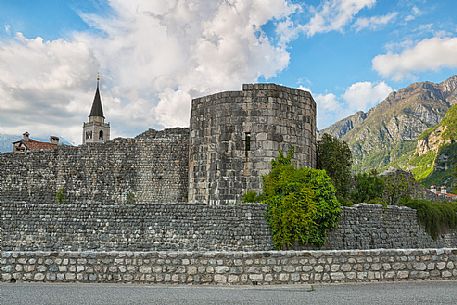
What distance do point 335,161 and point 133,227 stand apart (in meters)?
10.4

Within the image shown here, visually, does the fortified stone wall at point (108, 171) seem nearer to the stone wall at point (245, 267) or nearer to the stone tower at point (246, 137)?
the stone tower at point (246, 137)

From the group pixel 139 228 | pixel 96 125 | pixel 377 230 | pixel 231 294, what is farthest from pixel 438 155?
pixel 231 294

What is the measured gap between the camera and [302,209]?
49.4 feet

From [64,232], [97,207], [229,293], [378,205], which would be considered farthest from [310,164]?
[229,293]

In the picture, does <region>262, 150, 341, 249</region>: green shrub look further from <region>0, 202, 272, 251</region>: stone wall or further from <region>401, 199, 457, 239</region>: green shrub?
<region>401, 199, 457, 239</region>: green shrub

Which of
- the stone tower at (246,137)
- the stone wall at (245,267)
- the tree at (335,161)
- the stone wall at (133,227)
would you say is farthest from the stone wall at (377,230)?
the stone wall at (245,267)

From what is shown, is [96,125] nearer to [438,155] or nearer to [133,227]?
[133,227]

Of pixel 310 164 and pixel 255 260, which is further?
pixel 310 164

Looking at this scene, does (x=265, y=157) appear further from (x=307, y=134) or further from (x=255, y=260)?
(x=255, y=260)

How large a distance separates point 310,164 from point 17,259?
12.4m

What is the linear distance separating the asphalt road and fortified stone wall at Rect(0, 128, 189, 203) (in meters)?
13.9

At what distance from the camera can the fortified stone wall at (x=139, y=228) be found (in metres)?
15.1

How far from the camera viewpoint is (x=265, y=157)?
17.8 meters

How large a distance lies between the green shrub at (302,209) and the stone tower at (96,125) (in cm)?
8540
